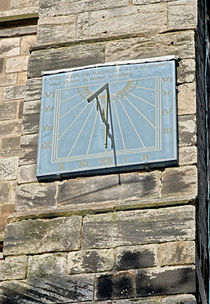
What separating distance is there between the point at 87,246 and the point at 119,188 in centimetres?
49

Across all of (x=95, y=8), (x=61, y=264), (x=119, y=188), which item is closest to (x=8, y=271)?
(x=61, y=264)

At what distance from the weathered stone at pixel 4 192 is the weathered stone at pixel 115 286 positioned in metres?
1.28

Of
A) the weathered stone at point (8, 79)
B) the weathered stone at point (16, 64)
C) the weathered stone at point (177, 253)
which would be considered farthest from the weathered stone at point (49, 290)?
the weathered stone at point (16, 64)

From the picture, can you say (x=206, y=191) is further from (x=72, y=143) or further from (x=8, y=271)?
(x=8, y=271)

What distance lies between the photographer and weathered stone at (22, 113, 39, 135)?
8.31 m

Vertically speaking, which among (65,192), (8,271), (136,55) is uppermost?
(136,55)

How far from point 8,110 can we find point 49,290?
6.19 feet

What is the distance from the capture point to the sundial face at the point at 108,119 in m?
7.93

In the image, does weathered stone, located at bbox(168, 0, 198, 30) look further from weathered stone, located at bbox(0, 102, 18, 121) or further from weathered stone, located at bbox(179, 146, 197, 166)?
weathered stone, located at bbox(0, 102, 18, 121)

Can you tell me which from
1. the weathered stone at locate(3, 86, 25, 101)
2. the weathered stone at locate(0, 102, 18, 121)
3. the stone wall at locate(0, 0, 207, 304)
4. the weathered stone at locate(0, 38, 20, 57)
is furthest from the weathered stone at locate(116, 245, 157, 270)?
the weathered stone at locate(0, 38, 20, 57)

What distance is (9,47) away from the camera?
9.23 metres

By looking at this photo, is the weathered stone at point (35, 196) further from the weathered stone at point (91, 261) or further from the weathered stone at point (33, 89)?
the weathered stone at point (33, 89)

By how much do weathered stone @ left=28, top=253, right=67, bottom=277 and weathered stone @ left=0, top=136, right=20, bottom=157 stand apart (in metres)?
1.17

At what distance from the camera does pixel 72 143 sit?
8102 millimetres
